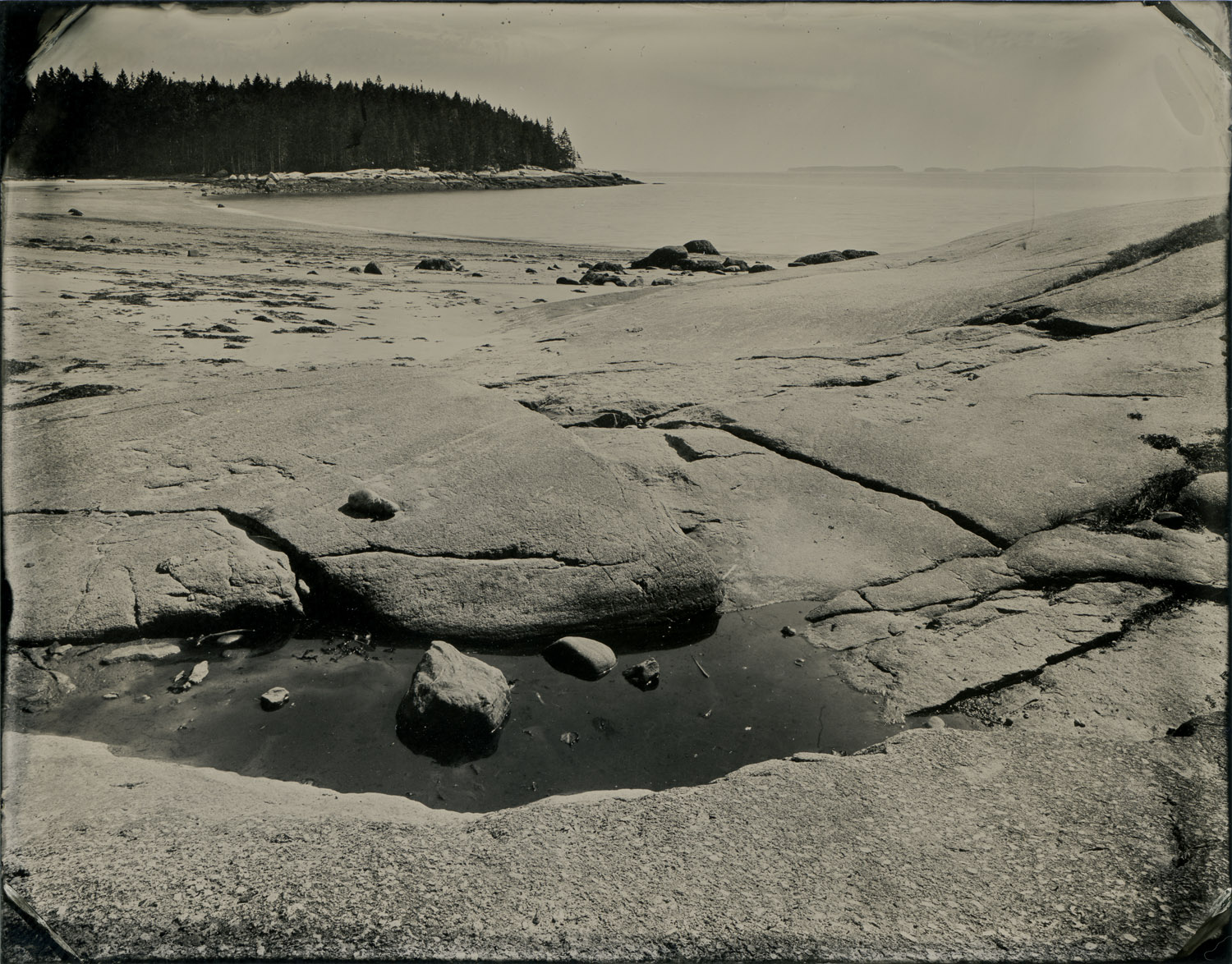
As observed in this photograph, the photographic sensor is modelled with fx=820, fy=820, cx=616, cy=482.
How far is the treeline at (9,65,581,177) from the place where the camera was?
1.78 m

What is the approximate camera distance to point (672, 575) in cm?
216

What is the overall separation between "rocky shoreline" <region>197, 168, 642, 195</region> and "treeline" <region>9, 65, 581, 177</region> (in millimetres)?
210

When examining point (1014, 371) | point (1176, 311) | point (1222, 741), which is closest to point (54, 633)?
point (1222, 741)

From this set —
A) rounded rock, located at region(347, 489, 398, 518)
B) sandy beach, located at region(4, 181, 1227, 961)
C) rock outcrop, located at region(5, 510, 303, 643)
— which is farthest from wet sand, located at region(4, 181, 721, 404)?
rounded rock, located at region(347, 489, 398, 518)

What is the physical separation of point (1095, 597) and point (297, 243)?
290 inches

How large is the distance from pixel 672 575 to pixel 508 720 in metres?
0.60

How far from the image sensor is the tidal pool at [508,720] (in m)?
1.65

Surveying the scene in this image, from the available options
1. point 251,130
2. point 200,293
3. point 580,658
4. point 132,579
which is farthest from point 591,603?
point 200,293

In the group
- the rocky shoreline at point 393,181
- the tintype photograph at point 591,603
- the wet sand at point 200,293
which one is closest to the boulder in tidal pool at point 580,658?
the tintype photograph at point 591,603

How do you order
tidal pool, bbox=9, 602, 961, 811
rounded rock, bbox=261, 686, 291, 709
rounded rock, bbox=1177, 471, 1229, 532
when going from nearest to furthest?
tidal pool, bbox=9, 602, 961, 811, rounded rock, bbox=261, 686, 291, 709, rounded rock, bbox=1177, 471, 1229, 532

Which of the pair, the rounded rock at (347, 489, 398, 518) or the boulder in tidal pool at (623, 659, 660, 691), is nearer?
the boulder in tidal pool at (623, 659, 660, 691)

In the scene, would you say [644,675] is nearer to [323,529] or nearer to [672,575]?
[672,575]

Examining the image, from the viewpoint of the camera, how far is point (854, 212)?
6609 mm

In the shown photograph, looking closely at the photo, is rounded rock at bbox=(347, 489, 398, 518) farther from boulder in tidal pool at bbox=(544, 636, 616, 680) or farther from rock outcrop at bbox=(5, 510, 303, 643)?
boulder in tidal pool at bbox=(544, 636, 616, 680)
